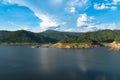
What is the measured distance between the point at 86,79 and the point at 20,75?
1036 inches

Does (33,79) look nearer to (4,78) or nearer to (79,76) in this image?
(4,78)

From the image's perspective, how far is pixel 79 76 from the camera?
7306 centimetres

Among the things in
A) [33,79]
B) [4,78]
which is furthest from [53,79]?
[4,78]

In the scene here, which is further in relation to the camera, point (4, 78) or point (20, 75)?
point (20, 75)

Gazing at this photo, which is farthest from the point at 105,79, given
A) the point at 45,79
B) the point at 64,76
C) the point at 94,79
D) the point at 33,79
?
the point at 33,79

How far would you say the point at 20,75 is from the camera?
75125 mm

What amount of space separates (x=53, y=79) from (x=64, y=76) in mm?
6277

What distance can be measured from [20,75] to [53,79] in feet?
49.8

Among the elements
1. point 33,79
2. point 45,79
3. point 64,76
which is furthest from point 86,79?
point 33,79

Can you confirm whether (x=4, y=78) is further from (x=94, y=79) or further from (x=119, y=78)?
(x=119, y=78)

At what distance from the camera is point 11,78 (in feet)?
230

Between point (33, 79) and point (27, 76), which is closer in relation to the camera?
point (33, 79)

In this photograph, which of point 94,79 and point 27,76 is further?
point 27,76

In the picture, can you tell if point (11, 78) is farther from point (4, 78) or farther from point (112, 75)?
point (112, 75)
